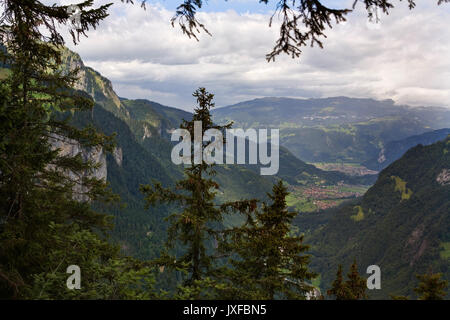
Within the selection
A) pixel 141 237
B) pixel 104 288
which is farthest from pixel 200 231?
pixel 141 237

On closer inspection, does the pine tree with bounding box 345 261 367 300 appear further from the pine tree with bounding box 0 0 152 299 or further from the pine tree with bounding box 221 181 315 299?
the pine tree with bounding box 0 0 152 299

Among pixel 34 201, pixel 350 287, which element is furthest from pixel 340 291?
pixel 34 201

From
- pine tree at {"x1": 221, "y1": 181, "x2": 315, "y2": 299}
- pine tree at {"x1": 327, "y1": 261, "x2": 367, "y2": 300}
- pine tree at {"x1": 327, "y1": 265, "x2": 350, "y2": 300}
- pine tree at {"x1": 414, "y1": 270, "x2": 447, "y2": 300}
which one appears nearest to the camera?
pine tree at {"x1": 414, "y1": 270, "x2": 447, "y2": 300}

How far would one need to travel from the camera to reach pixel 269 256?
1346 cm

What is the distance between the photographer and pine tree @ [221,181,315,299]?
12.0 m

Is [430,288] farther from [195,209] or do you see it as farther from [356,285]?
[195,209]

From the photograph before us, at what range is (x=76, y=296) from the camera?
287 inches

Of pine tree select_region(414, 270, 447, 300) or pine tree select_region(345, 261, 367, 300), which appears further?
pine tree select_region(345, 261, 367, 300)

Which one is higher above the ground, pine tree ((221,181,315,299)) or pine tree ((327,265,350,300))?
pine tree ((221,181,315,299))

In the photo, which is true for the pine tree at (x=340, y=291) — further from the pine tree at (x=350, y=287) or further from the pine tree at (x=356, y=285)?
the pine tree at (x=356, y=285)

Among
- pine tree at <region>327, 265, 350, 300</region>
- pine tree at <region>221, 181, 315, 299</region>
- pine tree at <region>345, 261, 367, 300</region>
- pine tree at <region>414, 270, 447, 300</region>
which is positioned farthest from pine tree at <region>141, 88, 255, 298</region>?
pine tree at <region>345, 261, 367, 300</region>

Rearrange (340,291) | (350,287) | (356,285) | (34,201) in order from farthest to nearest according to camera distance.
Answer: (356,285), (350,287), (340,291), (34,201)
